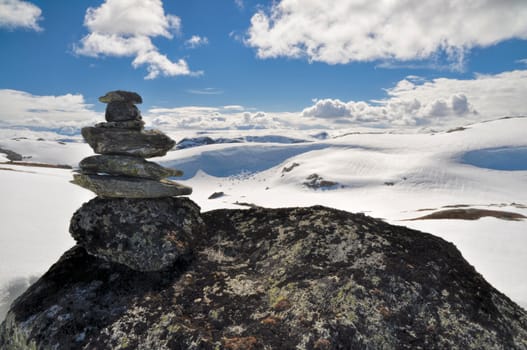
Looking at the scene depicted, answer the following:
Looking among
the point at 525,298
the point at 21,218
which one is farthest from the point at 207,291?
the point at 21,218

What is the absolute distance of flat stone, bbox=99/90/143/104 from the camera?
497 inches

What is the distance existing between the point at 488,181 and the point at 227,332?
162m

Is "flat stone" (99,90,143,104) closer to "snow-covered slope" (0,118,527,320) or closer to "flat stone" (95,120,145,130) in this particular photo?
"flat stone" (95,120,145,130)

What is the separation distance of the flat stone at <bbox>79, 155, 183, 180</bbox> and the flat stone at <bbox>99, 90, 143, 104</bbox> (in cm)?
235

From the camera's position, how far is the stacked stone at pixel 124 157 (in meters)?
11.5

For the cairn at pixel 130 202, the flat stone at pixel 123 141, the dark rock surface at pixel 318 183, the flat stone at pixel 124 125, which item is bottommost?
the dark rock surface at pixel 318 183

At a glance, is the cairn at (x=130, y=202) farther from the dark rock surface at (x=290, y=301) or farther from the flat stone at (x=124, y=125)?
the dark rock surface at (x=290, y=301)

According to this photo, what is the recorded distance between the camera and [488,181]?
136375mm

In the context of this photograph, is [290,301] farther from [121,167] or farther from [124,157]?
[124,157]

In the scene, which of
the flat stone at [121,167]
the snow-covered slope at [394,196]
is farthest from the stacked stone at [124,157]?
the snow-covered slope at [394,196]

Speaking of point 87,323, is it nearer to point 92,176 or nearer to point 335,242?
point 92,176

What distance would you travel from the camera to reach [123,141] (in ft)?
40.8

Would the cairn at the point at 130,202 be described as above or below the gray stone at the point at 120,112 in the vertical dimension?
below

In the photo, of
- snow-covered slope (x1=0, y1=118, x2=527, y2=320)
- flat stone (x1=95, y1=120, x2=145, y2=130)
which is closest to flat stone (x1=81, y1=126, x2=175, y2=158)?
flat stone (x1=95, y1=120, x2=145, y2=130)
